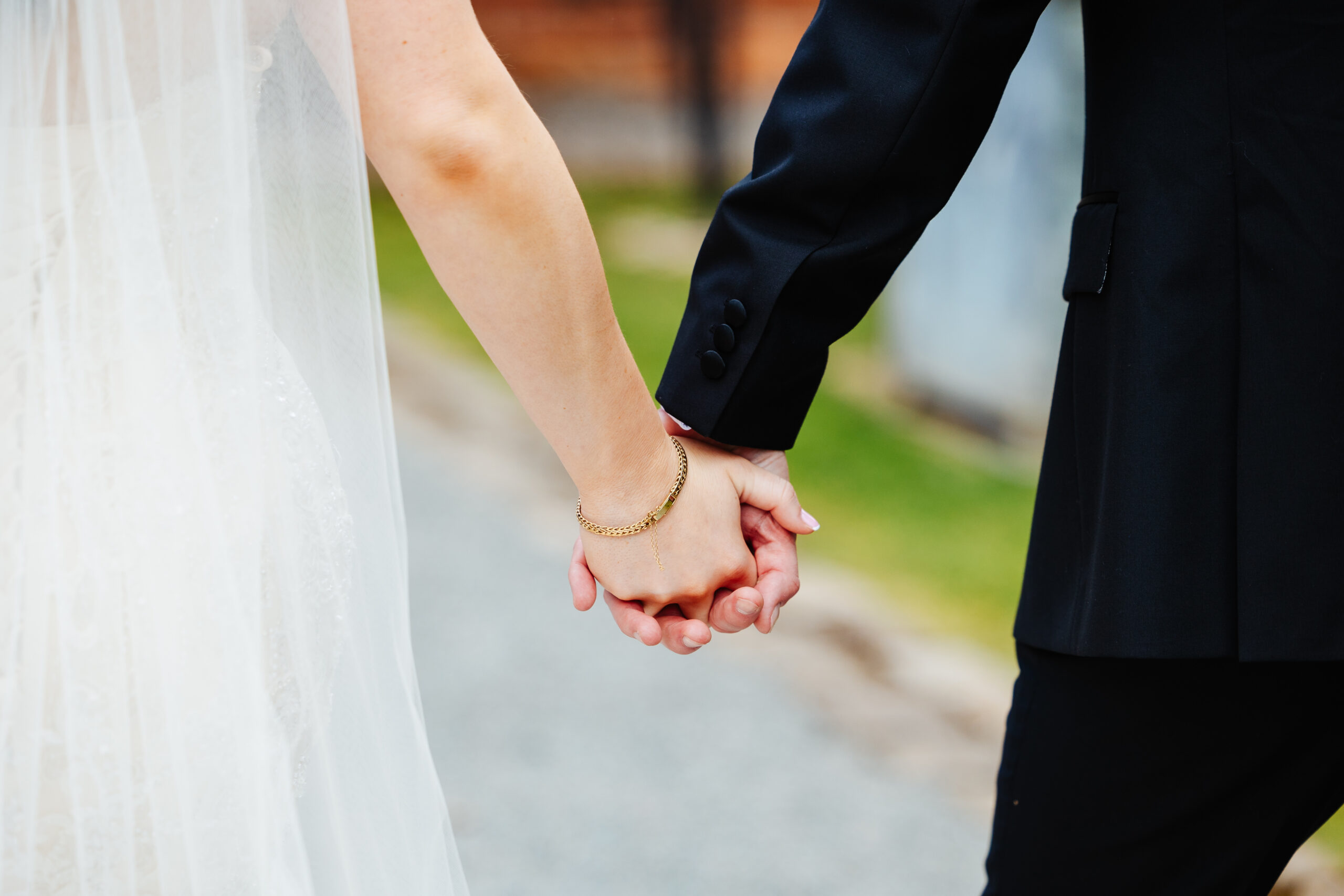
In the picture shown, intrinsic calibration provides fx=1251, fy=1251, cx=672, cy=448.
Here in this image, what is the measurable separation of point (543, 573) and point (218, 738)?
2.82 m

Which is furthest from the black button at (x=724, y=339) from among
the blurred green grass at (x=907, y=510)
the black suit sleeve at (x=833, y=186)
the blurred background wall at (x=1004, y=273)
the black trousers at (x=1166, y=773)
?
the blurred background wall at (x=1004, y=273)

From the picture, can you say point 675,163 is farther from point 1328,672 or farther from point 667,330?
point 1328,672

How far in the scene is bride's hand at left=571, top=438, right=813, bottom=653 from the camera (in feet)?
4.83

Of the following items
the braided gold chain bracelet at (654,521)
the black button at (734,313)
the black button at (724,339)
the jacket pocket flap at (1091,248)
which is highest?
the jacket pocket flap at (1091,248)

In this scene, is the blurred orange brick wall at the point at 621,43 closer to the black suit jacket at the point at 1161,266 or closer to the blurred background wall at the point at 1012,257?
the blurred background wall at the point at 1012,257

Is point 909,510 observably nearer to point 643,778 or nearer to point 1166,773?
point 643,778

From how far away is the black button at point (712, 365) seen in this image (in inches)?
57.9

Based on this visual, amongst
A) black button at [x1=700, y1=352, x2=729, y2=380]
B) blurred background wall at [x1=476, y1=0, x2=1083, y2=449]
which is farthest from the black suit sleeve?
blurred background wall at [x1=476, y1=0, x2=1083, y2=449]

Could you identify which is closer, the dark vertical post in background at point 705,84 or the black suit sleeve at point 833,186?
the black suit sleeve at point 833,186

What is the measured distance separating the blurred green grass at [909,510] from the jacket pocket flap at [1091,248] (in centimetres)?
172

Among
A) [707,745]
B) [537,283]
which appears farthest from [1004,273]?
[537,283]

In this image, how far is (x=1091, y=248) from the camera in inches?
50.3

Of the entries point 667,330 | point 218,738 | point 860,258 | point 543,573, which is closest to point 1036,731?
point 860,258

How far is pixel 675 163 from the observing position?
978 centimetres
